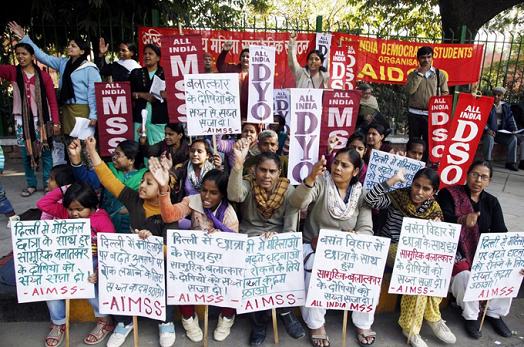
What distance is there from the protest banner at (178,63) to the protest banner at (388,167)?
1912 mm

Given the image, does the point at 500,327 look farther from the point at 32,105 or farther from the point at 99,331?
the point at 32,105

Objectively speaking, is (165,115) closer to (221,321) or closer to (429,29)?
(221,321)

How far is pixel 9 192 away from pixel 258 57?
3888 millimetres

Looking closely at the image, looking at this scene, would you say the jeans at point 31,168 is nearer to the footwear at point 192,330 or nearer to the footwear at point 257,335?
the footwear at point 192,330

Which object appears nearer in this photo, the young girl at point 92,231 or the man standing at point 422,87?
the young girl at point 92,231

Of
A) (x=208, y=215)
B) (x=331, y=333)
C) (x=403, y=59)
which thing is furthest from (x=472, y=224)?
(x=403, y=59)

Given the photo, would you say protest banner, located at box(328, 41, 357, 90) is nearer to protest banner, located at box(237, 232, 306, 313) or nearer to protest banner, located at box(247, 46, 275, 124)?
protest banner, located at box(247, 46, 275, 124)

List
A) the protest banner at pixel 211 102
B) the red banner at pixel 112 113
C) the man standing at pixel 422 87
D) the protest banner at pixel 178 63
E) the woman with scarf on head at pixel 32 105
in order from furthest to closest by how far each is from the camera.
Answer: the man standing at pixel 422 87
the woman with scarf on head at pixel 32 105
the red banner at pixel 112 113
the protest banner at pixel 178 63
the protest banner at pixel 211 102

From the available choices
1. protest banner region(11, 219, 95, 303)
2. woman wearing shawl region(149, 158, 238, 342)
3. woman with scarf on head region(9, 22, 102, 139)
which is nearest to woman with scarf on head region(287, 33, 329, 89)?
woman with scarf on head region(9, 22, 102, 139)

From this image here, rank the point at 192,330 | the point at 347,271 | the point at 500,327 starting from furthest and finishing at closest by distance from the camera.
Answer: the point at 500,327
the point at 192,330
the point at 347,271

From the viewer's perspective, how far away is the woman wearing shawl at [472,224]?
139 inches

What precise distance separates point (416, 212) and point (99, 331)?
2546mm

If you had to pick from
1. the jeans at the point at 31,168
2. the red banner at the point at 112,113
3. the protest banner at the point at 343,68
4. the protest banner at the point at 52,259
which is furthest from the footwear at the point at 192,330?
the protest banner at the point at 343,68

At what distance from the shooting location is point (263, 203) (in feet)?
11.2
